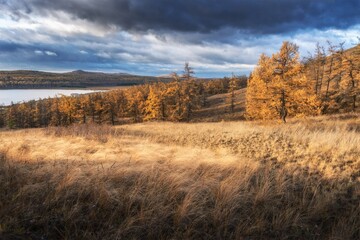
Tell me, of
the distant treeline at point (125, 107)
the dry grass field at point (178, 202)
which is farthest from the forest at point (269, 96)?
the dry grass field at point (178, 202)

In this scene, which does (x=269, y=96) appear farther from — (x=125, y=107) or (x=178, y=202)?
(x=125, y=107)

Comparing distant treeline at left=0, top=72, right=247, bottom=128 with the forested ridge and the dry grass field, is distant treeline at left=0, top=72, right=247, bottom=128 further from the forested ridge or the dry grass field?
the dry grass field

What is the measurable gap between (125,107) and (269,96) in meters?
55.7

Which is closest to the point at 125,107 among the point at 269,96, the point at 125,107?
the point at 125,107

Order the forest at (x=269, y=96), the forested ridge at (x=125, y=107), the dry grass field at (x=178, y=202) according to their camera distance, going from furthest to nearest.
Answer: the forested ridge at (x=125, y=107) < the forest at (x=269, y=96) < the dry grass field at (x=178, y=202)

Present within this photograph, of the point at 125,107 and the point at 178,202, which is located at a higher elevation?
the point at 178,202

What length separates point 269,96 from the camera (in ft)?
72.1

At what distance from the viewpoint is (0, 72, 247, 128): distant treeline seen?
46375 millimetres

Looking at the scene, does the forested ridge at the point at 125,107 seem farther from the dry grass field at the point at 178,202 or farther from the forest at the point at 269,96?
the dry grass field at the point at 178,202

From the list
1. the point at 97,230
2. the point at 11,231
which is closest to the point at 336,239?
the point at 97,230

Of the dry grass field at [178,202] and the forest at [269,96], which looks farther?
the forest at [269,96]

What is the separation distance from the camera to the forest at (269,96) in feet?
69.7

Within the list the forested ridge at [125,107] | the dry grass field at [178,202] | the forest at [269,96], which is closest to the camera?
the dry grass field at [178,202]

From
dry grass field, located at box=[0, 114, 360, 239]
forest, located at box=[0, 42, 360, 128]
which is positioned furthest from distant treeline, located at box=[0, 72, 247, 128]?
dry grass field, located at box=[0, 114, 360, 239]
